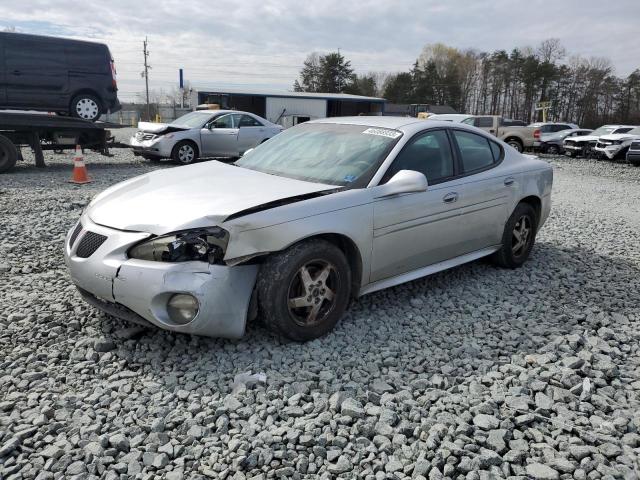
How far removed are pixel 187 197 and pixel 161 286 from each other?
0.75 m

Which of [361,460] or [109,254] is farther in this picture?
[109,254]

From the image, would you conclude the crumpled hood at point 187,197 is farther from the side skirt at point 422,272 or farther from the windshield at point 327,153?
the side skirt at point 422,272

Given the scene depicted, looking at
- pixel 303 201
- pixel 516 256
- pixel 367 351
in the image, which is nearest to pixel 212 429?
pixel 367 351

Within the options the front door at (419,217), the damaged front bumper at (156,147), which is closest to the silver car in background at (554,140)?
the damaged front bumper at (156,147)

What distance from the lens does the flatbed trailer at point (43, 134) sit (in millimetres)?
10672

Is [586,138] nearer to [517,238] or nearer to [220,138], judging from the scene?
[220,138]

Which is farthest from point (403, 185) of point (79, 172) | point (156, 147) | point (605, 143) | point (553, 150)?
point (553, 150)

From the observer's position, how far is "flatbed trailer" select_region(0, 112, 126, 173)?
35.0 ft

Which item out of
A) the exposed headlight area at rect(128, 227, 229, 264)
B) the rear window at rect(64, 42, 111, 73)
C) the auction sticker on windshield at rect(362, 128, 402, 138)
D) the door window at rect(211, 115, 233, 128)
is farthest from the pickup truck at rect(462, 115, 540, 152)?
the exposed headlight area at rect(128, 227, 229, 264)

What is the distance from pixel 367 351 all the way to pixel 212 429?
1209 mm

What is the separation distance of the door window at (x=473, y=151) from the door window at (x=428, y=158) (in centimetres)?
19

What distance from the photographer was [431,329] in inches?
150

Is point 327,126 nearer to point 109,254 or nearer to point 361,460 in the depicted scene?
point 109,254

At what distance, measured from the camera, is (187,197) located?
3.47m
